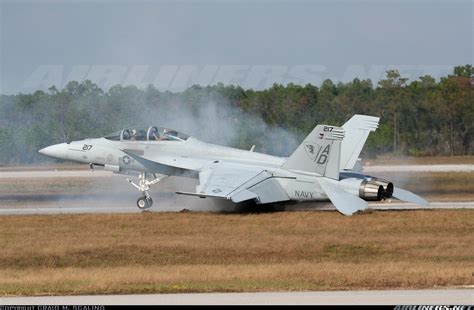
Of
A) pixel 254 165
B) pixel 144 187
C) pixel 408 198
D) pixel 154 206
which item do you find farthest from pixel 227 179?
pixel 408 198

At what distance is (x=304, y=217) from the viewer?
31.0 metres

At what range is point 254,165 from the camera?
34.4 metres

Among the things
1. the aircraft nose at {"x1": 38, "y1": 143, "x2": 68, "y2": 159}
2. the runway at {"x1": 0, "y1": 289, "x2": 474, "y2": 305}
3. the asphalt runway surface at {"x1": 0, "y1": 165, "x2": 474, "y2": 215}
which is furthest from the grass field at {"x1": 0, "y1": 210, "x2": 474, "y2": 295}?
the aircraft nose at {"x1": 38, "y1": 143, "x2": 68, "y2": 159}

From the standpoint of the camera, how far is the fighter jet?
31.5 meters

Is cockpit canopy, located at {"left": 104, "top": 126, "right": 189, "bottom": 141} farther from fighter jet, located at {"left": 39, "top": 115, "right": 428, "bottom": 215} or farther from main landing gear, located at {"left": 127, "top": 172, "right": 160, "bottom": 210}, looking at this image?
main landing gear, located at {"left": 127, "top": 172, "right": 160, "bottom": 210}

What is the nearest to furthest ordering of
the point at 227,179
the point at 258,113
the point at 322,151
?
the point at 322,151 → the point at 227,179 → the point at 258,113

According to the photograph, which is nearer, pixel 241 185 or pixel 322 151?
pixel 322 151

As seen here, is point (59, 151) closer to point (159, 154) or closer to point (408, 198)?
point (159, 154)

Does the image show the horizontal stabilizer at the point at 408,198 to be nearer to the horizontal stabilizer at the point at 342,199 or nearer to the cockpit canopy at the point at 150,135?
the horizontal stabilizer at the point at 342,199

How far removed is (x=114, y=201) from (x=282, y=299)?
24.2 m

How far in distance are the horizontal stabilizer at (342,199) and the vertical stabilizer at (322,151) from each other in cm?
30

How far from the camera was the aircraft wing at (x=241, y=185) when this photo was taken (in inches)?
1271

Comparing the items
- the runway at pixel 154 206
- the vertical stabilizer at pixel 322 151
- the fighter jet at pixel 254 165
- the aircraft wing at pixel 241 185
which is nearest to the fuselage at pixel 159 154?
the fighter jet at pixel 254 165

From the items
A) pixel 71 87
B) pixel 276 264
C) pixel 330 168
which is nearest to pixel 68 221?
pixel 330 168
